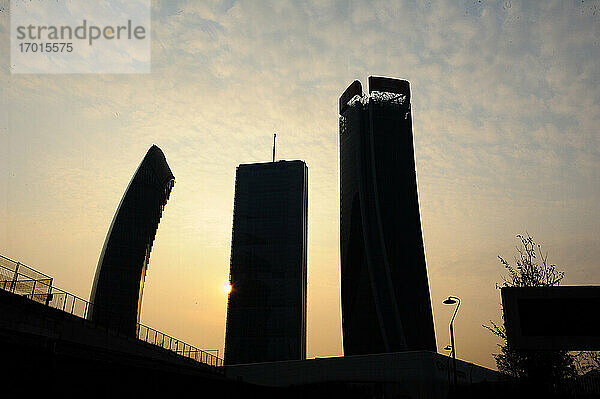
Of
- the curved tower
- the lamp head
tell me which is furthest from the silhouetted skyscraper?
the lamp head

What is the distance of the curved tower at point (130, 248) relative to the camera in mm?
109438

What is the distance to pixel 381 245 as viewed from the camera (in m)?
170

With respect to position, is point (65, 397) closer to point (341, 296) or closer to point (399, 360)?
point (399, 360)

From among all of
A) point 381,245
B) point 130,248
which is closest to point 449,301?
point 130,248

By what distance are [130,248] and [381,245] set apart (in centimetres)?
8137

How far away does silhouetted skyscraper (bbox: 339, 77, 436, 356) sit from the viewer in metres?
167

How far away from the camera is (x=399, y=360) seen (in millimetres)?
116938

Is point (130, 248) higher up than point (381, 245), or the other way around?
point (381, 245)

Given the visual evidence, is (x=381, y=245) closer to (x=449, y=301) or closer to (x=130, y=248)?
(x=130, y=248)

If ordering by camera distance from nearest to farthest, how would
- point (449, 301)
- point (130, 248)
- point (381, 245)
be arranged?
point (449, 301)
point (130, 248)
point (381, 245)

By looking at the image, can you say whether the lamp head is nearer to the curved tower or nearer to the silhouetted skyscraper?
the curved tower

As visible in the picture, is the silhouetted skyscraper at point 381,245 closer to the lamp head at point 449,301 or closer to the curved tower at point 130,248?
the curved tower at point 130,248

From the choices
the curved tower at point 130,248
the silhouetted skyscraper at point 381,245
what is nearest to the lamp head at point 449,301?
the curved tower at point 130,248

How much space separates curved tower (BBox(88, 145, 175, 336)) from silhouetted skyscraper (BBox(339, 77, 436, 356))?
7285 centimetres
